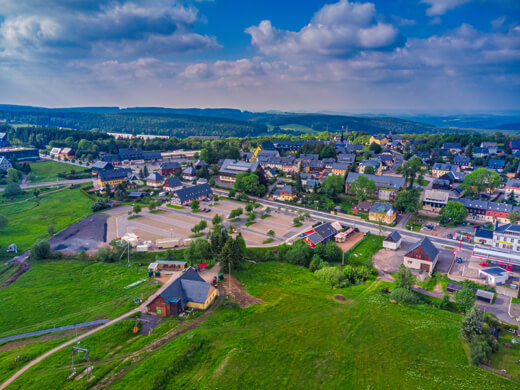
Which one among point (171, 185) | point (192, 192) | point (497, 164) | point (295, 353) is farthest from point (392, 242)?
point (497, 164)

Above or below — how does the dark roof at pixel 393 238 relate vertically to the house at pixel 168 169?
below

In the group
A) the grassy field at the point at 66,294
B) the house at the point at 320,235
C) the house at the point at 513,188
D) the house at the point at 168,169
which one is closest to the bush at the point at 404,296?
the house at the point at 320,235

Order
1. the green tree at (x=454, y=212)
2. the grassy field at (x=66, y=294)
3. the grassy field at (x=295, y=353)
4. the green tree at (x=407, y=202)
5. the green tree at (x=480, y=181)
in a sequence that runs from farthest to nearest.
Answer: the green tree at (x=480, y=181)
the green tree at (x=407, y=202)
the green tree at (x=454, y=212)
the grassy field at (x=66, y=294)
the grassy field at (x=295, y=353)

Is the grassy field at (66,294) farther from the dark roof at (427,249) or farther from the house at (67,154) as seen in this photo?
the house at (67,154)

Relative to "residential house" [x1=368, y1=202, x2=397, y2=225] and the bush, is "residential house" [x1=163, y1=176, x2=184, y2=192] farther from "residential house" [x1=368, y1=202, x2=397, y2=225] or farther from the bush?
the bush

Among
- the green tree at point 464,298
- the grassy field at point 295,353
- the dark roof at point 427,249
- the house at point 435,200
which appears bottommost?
the grassy field at point 295,353

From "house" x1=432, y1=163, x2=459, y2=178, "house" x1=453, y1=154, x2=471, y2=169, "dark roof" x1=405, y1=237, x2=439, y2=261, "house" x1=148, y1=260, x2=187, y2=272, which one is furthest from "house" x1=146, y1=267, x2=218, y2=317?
"house" x1=453, y1=154, x2=471, y2=169

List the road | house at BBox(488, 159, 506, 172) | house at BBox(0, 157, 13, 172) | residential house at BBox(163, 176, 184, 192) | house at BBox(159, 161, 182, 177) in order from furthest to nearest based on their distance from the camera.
Result: 1. house at BBox(159, 161, 182, 177)
2. house at BBox(0, 157, 13, 172)
3. house at BBox(488, 159, 506, 172)
4. residential house at BBox(163, 176, 184, 192)
5. the road
